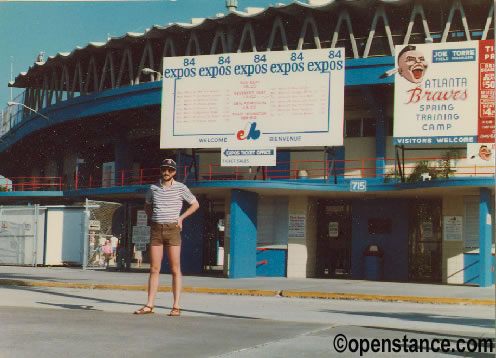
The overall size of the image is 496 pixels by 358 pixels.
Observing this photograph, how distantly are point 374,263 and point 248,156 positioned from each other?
20.1ft

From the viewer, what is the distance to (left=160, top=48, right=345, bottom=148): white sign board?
84.9 ft

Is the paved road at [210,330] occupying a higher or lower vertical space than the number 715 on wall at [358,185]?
lower

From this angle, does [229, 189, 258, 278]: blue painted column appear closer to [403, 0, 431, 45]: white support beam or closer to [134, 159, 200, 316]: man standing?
[403, 0, 431, 45]: white support beam

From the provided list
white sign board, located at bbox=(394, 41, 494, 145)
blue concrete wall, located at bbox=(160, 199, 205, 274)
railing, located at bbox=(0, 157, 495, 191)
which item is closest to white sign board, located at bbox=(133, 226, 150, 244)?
blue concrete wall, located at bbox=(160, 199, 205, 274)

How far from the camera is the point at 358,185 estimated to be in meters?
26.5

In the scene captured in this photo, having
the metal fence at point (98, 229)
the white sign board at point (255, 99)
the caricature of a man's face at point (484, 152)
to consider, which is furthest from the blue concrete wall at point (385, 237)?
the metal fence at point (98, 229)

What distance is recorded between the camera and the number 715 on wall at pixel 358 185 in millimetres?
26328

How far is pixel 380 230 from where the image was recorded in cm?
2855

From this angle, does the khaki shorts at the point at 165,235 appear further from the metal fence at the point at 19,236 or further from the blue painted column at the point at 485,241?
the metal fence at the point at 19,236

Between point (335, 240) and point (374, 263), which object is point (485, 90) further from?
point (335, 240)

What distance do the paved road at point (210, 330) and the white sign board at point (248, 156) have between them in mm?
13891

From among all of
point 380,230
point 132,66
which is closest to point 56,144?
point 132,66

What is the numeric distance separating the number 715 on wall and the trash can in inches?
113

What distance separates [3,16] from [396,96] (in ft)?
60.4
